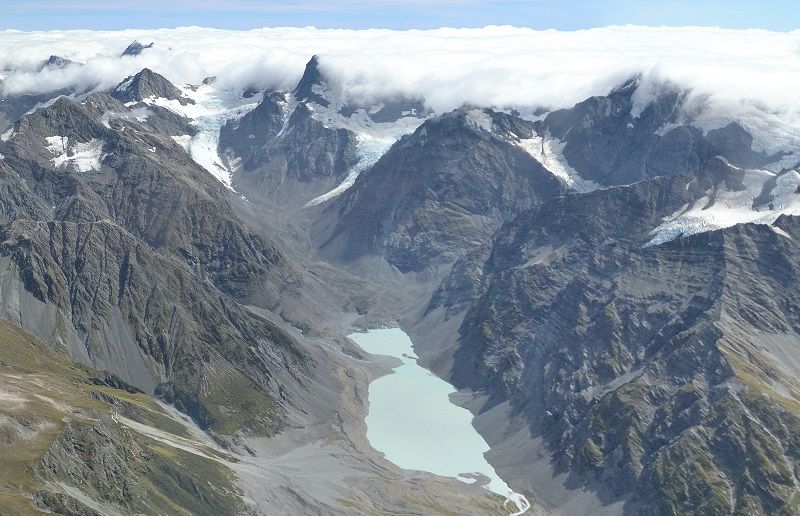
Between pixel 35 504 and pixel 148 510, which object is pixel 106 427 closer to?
pixel 148 510

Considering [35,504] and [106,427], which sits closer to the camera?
[35,504]

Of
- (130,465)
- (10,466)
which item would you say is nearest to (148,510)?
(130,465)

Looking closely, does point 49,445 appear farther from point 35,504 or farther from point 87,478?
point 35,504

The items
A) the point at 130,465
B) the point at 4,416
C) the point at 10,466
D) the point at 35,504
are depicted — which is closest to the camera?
the point at 35,504

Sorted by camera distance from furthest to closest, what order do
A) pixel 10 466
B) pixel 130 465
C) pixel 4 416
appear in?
pixel 130 465 < pixel 4 416 < pixel 10 466

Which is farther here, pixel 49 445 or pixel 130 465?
pixel 130 465

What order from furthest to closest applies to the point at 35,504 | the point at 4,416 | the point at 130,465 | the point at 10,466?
the point at 130,465
the point at 4,416
the point at 10,466
the point at 35,504

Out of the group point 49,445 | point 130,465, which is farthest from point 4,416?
point 130,465

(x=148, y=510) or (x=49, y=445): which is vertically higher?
(x=49, y=445)

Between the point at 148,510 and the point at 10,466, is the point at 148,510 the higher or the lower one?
the lower one
